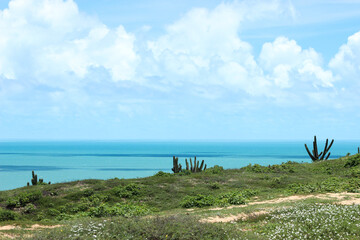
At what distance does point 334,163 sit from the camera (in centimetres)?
4144

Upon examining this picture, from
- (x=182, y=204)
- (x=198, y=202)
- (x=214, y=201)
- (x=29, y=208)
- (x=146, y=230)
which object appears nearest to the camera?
(x=146, y=230)

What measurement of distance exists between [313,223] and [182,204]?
423 inches

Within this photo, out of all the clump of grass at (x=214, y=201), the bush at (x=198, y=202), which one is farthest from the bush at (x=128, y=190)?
the bush at (x=198, y=202)

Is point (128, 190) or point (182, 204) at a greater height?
point (128, 190)

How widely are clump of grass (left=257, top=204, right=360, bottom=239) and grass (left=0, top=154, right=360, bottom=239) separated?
0.14 feet

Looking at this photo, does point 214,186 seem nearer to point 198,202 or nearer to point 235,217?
point 198,202

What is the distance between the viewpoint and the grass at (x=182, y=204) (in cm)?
1404

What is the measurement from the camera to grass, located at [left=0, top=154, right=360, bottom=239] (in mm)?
14039

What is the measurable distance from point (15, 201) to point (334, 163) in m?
31.8

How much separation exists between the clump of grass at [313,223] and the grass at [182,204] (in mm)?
43

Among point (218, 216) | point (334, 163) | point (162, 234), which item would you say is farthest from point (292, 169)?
point (162, 234)

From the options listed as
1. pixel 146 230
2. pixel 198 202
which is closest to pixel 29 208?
pixel 198 202

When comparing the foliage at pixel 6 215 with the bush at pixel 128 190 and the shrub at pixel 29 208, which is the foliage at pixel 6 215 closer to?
the shrub at pixel 29 208

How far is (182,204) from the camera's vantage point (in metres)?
25.5
